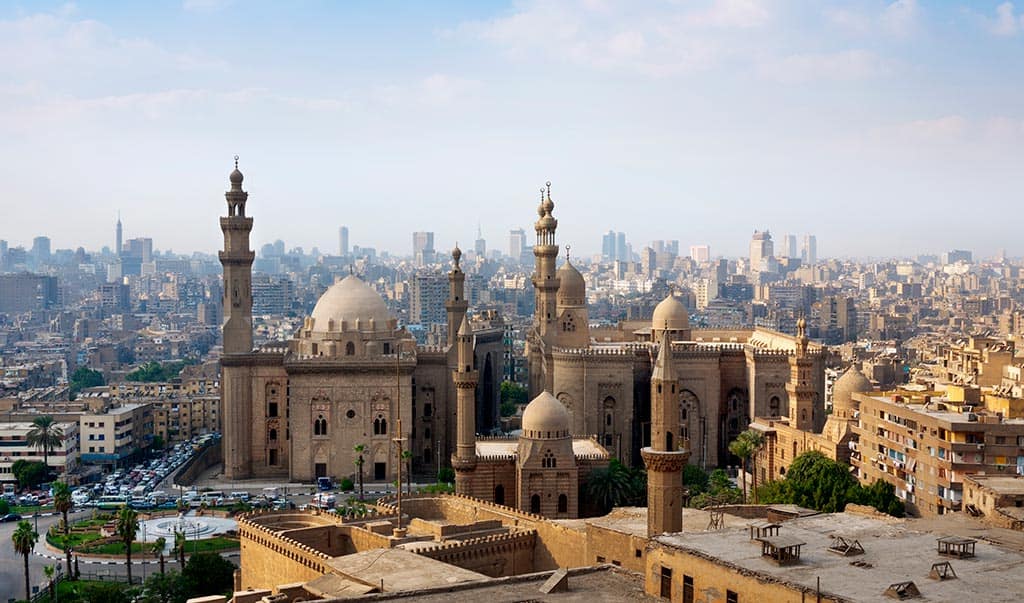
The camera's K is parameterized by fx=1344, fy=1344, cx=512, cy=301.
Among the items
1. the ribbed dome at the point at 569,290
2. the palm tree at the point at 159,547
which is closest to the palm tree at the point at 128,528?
the palm tree at the point at 159,547

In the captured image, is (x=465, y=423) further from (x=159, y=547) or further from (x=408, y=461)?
(x=159, y=547)

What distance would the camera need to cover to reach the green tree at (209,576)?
3866 centimetres

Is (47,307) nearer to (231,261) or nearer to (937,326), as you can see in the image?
(937,326)

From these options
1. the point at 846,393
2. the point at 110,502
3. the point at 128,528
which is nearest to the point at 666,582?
the point at 128,528

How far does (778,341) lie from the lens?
57.4 m

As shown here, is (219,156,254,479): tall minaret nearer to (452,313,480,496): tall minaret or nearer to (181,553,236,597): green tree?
(452,313,480,496): tall minaret

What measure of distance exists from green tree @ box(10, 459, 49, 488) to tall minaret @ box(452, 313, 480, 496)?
2467cm

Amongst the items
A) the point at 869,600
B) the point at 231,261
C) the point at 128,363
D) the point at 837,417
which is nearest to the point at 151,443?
the point at 231,261

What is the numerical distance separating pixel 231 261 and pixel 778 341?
23596 mm

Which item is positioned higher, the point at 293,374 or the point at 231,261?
the point at 231,261

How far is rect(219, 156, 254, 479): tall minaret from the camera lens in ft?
183

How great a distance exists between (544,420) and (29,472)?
28.4 meters

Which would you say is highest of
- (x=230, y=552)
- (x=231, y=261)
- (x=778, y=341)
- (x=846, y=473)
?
(x=231, y=261)

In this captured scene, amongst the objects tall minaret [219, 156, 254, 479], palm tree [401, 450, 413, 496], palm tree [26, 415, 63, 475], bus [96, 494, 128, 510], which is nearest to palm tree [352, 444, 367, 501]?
palm tree [401, 450, 413, 496]
